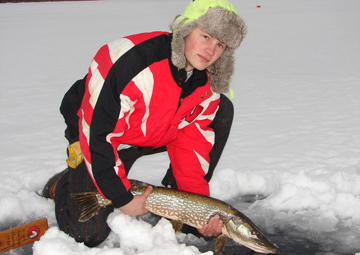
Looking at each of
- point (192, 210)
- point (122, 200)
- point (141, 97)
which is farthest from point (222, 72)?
point (122, 200)

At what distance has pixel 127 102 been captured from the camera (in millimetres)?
1853

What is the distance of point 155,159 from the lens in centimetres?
310

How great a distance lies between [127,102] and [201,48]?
0.51 meters

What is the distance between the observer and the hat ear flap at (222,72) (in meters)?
2.05

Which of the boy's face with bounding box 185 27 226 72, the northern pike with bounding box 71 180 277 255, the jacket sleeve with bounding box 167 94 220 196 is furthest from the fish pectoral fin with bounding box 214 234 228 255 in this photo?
the boy's face with bounding box 185 27 226 72

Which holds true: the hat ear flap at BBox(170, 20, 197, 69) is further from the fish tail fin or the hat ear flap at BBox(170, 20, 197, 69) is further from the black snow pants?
the fish tail fin

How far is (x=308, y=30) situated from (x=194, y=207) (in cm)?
923

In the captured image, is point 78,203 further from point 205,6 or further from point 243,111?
point 243,111

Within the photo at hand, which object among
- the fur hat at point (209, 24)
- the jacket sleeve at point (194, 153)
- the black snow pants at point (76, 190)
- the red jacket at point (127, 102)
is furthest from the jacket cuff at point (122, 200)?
the fur hat at point (209, 24)

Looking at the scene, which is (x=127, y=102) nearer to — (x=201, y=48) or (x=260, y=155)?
(x=201, y=48)

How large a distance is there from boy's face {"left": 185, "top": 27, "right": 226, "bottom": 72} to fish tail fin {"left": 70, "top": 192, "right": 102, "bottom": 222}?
3.26ft

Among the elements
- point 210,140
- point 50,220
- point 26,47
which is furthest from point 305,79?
point 26,47

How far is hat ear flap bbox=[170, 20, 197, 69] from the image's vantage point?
184cm

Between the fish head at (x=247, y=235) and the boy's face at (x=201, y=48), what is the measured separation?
35.8 inches
